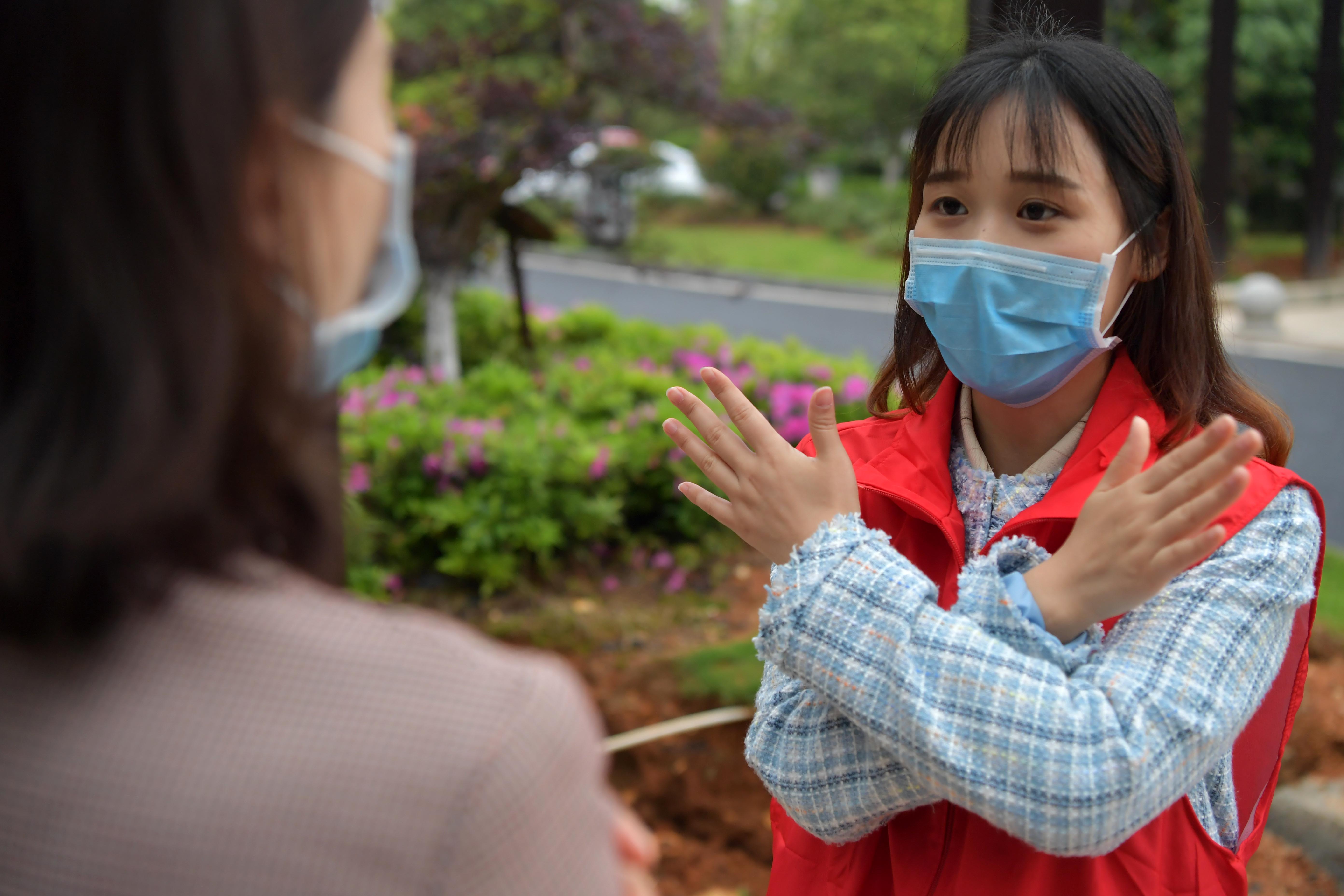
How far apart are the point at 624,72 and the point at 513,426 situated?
7.61 feet

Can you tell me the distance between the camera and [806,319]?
1272 centimetres

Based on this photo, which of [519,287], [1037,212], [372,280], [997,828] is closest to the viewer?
[372,280]

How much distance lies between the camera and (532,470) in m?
4.02

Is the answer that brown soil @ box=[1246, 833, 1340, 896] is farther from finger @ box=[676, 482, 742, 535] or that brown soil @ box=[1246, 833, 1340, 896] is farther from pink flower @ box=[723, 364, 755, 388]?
pink flower @ box=[723, 364, 755, 388]

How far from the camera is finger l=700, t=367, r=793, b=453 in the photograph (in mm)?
1184

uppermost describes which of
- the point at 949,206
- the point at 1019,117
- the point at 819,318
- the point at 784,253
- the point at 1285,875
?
the point at 1019,117

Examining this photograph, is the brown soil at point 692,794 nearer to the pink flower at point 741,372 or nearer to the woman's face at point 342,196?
the pink flower at point 741,372

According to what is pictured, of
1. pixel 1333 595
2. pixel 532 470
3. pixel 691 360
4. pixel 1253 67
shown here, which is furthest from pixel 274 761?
pixel 1253 67

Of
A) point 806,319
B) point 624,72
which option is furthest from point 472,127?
point 806,319

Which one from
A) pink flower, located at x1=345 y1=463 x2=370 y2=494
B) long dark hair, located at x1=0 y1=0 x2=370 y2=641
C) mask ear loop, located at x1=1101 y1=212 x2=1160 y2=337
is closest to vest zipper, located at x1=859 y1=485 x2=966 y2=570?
mask ear loop, located at x1=1101 y1=212 x2=1160 y2=337

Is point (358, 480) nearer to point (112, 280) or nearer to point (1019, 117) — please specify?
point (1019, 117)

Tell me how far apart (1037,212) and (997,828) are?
0.76m

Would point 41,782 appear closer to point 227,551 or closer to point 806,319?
point 227,551

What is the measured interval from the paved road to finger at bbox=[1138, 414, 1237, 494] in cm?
401
